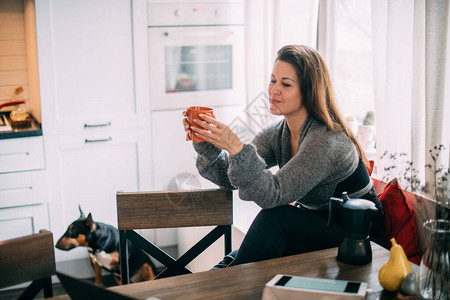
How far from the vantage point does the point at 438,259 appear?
114 cm

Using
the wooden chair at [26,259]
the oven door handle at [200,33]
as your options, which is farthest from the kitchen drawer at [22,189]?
the wooden chair at [26,259]

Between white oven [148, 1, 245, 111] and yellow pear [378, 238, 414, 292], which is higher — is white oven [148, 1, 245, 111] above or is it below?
above

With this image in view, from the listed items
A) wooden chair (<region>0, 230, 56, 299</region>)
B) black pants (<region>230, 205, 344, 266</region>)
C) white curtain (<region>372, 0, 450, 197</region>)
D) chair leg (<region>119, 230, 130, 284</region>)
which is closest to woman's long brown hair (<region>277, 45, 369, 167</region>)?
white curtain (<region>372, 0, 450, 197</region>)

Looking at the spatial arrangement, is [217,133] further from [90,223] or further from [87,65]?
[87,65]

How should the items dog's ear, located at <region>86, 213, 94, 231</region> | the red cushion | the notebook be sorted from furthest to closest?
dog's ear, located at <region>86, 213, 94, 231</region>, the red cushion, the notebook

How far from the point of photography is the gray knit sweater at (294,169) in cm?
166

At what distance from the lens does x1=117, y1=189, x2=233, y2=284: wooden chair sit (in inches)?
66.9

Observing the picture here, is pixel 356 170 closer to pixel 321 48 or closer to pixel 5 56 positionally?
pixel 321 48

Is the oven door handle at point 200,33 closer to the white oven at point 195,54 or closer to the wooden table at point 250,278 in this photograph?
the white oven at point 195,54

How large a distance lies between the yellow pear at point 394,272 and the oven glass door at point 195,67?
6.92ft

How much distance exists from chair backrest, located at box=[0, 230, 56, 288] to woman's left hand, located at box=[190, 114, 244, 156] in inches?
22.5

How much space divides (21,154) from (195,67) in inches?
44.5

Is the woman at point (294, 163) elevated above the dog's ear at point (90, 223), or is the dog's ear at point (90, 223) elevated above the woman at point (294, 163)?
the woman at point (294, 163)

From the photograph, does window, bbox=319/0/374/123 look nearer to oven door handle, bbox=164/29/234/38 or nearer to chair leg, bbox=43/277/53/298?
oven door handle, bbox=164/29/234/38
